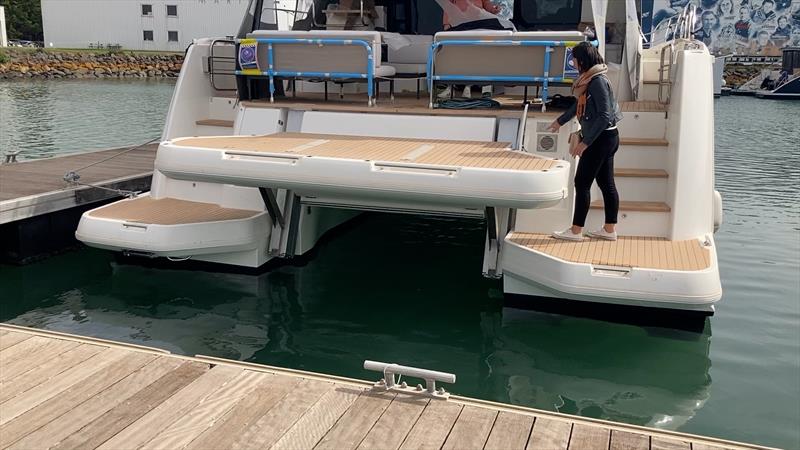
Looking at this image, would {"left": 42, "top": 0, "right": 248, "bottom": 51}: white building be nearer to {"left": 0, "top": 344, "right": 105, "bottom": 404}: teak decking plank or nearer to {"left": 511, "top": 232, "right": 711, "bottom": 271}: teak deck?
{"left": 511, "top": 232, "right": 711, "bottom": 271}: teak deck

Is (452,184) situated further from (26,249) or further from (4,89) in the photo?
(4,89)

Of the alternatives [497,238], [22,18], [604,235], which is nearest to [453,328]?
[497,238]

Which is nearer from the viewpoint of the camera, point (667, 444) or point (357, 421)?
point (667, 444)

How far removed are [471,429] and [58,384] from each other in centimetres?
196

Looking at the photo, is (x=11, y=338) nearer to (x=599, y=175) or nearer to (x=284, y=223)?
(x=284, y=223)

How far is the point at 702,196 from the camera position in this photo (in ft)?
17.9

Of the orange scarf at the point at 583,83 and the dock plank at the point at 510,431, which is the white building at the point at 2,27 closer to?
the orange scarf at the point at 583,83

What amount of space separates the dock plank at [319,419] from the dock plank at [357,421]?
0.03 metres

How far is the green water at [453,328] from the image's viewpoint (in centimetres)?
450

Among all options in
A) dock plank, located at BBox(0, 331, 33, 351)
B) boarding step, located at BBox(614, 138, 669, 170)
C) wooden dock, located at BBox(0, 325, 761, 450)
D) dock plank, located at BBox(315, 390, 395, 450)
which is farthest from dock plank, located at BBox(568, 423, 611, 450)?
boarding step, located at BBox(614, 138, 669, 170)

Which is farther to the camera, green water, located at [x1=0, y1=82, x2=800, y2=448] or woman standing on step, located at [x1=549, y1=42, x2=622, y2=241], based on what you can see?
woman standing on step, located at [x1=549, y1=42, x2=622, y2=241]

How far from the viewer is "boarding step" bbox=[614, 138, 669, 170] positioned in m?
5.95

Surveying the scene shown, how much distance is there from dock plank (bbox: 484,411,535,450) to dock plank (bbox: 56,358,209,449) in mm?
1469

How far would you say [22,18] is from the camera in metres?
64.6
